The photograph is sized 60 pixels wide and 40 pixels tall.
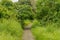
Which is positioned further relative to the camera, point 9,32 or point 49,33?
point 9,32

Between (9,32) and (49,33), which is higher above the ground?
(9,32)

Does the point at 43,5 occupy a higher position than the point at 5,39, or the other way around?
the point at 43,5

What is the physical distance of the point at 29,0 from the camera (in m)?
44.4

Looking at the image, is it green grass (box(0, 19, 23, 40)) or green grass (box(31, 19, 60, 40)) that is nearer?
green grass (box(0, 19, 23, 40))

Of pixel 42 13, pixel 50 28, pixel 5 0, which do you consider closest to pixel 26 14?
pixel 5 0

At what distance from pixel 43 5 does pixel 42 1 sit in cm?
61

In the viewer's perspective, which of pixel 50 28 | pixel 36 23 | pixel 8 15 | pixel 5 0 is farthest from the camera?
pixel 5 0

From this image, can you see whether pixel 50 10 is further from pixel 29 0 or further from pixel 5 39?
pixel 29 0

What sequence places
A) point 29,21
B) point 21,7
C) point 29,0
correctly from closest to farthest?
point 21,7, point 29,21, point 29,0

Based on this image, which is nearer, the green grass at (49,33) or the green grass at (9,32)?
the green grass at (9,32)

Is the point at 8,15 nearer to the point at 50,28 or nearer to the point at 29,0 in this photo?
the point at 50,28

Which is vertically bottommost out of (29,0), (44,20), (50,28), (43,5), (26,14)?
(50,28)

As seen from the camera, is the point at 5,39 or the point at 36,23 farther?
the point at 36,23

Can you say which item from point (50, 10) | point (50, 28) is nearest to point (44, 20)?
point (50, 10)
